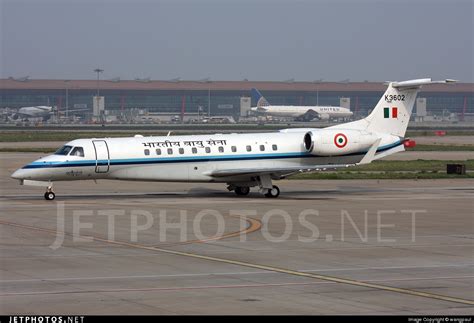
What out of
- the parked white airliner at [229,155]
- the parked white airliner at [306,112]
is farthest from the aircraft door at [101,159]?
the parked white airliner at [306,112]

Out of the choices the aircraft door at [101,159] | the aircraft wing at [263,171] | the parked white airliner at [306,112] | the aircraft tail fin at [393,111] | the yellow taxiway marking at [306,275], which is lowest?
the yellow taxiway marking at [306,275]

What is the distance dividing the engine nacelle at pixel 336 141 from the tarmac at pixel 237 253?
1.95 meters

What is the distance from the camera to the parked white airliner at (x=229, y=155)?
3612 cm

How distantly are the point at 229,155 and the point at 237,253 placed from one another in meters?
16.1

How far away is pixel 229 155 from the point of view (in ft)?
125

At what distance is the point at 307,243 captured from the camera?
23.9m

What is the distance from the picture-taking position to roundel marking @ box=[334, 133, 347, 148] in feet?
127

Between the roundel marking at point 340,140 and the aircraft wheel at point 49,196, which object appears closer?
the aircraft wheel at point 49,196

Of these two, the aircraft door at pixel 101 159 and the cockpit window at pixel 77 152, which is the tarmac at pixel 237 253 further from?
the cockpit window at pixel 77 152

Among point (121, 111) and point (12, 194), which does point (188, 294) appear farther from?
point (121, 111)

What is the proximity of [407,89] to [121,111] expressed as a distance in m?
162

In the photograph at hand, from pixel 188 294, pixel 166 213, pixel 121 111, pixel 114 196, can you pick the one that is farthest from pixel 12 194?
pixel 121 111

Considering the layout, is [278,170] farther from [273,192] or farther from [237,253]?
[237,253]

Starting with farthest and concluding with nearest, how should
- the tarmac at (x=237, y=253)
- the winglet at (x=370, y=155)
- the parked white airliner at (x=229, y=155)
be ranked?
1. the winglet at (x=370, y=155)
2. the parked white airliner at (x=229, y=155)
3. the tarmac at (x=237, y=253)
